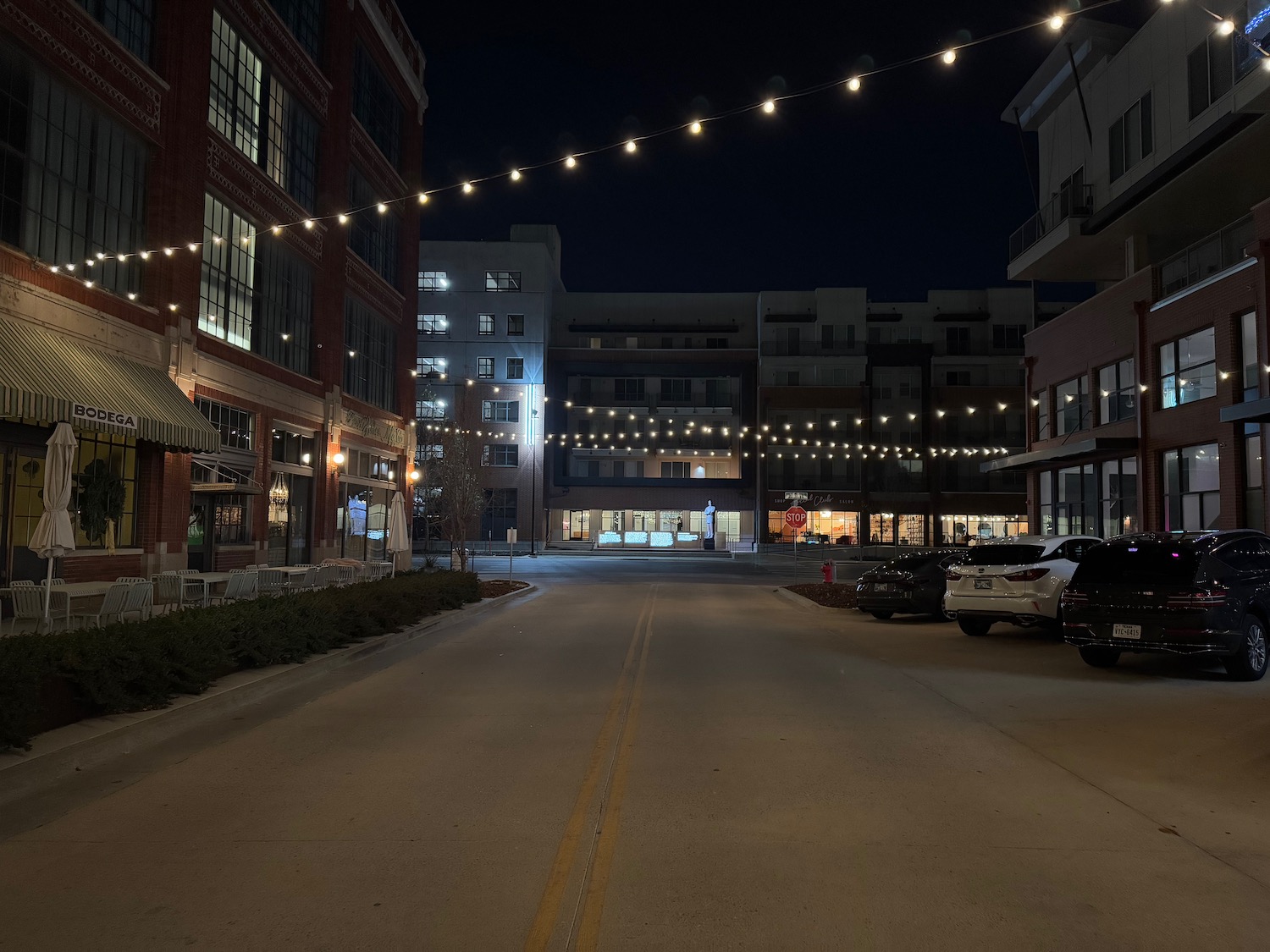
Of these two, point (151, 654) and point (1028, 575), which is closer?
point (151, 654)

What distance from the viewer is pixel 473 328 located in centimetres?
6544

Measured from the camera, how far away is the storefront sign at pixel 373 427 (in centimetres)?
3158

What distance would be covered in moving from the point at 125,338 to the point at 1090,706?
60.7 feet

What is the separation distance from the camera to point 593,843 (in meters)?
5.45

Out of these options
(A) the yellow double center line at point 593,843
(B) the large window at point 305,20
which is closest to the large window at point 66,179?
(B) the large window at point 305,20

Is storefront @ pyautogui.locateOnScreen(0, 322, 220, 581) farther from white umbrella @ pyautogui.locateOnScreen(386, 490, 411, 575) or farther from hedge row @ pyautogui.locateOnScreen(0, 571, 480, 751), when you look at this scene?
hedge row @ pyautogui.locateOnScreen(0, 571, 480, 751)

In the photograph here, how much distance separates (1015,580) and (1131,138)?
18283 millimetres

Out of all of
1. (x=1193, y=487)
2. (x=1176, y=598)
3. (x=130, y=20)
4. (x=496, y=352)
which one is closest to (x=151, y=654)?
(x=1176, y=598)

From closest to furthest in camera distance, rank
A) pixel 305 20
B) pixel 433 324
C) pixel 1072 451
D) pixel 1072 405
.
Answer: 1. pixel 1072 451
2. pixel 305 20
3. pixel 1072 405
4. pixel 433 324

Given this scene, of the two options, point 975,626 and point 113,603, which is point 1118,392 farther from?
point 113,603

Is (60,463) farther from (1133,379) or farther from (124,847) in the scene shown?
(1133,379)

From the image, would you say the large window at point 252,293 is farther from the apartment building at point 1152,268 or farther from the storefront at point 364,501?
the apartment building at point 1152,268

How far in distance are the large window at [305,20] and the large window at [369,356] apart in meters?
8.02

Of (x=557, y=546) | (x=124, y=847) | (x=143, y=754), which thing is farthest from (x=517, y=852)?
(x=557, y=546)
